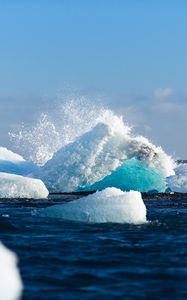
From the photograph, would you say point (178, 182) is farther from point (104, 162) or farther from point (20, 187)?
point (20, 187)

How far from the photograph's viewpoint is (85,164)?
116 ft

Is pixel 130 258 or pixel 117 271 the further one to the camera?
pixel 130 258

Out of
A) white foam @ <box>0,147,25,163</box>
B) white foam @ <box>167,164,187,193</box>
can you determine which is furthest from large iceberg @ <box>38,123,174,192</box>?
white foam @ <box>0,147,25,163</box>

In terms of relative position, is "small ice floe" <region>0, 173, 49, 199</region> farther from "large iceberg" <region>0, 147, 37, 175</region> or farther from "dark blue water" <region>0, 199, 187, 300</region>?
"dark blue water" <region>0, 199, 187, 300</region>

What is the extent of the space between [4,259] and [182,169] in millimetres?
25982

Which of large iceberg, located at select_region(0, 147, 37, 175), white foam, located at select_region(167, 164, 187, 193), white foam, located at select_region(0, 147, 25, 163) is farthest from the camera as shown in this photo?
white foam, located at select_region(0, 147, 25, 163)

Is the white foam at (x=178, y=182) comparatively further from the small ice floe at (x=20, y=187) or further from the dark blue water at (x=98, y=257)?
the dark blue water at (x=98, y=257)

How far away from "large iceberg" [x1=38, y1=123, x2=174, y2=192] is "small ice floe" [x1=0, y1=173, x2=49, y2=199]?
4.49m

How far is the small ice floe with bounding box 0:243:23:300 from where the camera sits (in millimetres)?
9977

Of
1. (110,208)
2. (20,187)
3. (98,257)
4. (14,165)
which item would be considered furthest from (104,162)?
(98,257)

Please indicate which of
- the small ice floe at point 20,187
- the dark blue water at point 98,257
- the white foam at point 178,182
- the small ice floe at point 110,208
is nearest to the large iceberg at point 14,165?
the small ice floe at point 20,187

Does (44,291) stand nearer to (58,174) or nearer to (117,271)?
(117,271)


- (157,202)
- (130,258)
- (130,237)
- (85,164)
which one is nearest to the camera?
(130,258)

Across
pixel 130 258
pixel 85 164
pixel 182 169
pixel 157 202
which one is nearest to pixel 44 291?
pixel 130 258
